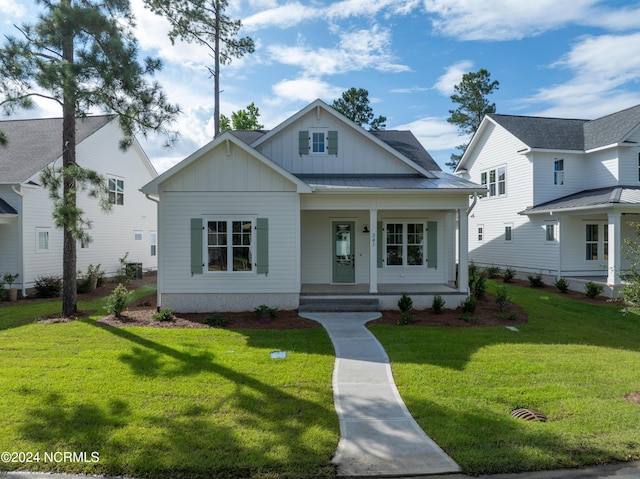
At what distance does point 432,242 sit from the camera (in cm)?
1348

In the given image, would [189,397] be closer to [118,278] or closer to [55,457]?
[55,457]

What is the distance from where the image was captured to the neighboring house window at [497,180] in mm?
20487

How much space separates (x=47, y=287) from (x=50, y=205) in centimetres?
367

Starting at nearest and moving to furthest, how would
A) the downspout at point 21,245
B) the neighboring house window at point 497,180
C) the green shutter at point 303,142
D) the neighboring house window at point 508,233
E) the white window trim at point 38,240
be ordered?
the green shutter at point 303,142, the downspout at point 21,245, the white window trim at point 38,240, the neighboring house window at point 508,233, the neighboring house window at point 497,180

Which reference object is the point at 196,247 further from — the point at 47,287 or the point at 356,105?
the point at 356,105

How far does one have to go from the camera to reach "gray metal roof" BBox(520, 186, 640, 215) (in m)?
14.4

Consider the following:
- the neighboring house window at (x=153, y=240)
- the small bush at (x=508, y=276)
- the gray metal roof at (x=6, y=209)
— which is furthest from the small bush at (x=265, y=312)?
the neighboring house window at (x=153, y=240)

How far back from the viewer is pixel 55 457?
4.02 m

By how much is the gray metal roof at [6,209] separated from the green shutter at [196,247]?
7971 mm

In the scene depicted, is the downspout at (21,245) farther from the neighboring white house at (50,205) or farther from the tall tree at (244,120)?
the tall tree at (244,120)

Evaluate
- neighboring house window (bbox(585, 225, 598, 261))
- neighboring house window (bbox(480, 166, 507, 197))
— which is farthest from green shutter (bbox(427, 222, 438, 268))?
neighboring house window (bbox(480, 166, 507, 197))

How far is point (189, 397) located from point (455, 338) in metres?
A: 5.69

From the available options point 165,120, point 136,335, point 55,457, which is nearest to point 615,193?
point 165,120

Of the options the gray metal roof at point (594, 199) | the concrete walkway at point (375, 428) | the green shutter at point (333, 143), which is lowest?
the concrete walkway at point (375, 428)
